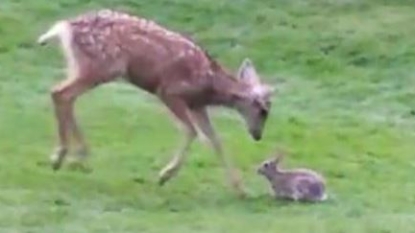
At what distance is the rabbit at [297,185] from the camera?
40.5 feet

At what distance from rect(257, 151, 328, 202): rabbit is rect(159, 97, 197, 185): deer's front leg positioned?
0.78 m

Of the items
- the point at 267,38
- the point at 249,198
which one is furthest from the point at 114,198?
the point at 267,38

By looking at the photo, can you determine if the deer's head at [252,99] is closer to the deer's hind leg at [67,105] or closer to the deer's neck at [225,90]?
the deer's neck at [225,90]

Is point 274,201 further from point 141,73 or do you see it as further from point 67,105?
point 67,105

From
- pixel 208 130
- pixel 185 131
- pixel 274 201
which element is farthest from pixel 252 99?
pixel 274 201

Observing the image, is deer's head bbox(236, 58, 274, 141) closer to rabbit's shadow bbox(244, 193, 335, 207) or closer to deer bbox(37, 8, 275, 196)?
deer bbox(37, 8, 275, 196)

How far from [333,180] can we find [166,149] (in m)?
1.82

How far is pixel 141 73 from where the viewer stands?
507 inches

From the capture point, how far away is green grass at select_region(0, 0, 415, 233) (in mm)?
11594

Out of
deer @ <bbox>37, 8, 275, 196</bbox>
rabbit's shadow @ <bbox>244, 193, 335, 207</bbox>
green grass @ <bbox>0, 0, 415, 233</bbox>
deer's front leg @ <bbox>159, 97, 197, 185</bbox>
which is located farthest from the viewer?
deer's front leg @ <bbox>159, 97, 197, 185</bbox>

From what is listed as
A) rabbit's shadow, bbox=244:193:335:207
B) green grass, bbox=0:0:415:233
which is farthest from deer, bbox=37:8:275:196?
green grass, bbox=0:0:415:233

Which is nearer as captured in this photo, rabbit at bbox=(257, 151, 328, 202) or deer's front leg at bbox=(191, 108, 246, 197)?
rabbit at bbox=(257, 151, 328, 202)

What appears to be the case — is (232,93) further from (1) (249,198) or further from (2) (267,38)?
(2) (267,38)

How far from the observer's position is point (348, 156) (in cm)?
1505
